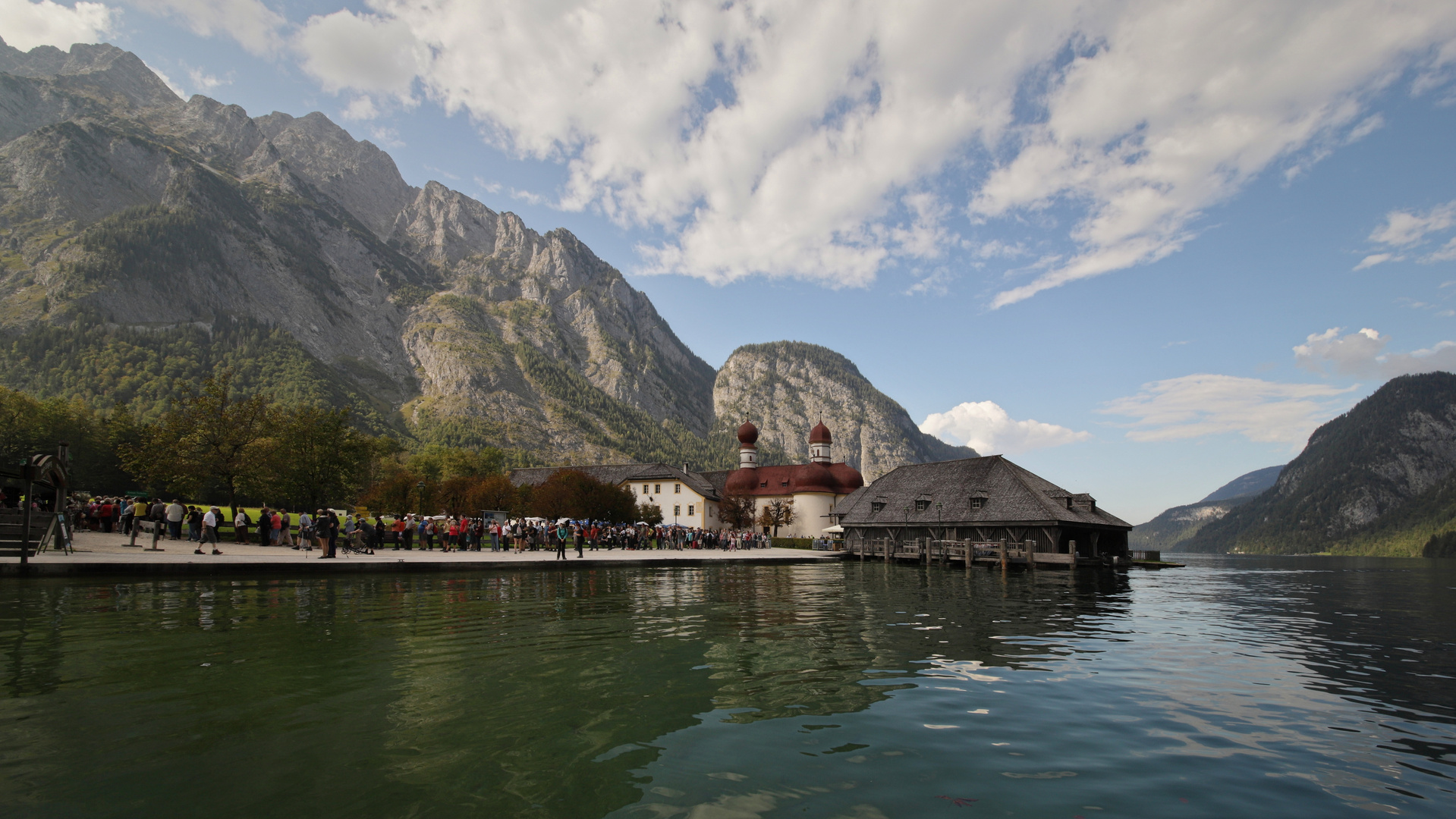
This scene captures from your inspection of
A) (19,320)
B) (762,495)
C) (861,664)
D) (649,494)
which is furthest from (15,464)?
(19,320)

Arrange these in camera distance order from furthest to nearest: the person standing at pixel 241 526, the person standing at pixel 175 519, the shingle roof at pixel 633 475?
the shingle roof at pixel 633 475 < the person standing at pixel 241 526 < the person standing at pixel 175 519

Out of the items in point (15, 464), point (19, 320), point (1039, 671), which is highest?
point (19, 320)

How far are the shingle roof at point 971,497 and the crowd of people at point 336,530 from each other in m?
19.7

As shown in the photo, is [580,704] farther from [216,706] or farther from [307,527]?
[307,527]

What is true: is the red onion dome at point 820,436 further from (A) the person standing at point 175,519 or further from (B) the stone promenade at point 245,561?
Answer: (A) the person standing at point 175,519

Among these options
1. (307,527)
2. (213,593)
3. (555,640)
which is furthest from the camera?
(307,527)

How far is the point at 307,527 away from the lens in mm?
34250

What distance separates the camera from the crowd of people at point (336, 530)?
105 feet

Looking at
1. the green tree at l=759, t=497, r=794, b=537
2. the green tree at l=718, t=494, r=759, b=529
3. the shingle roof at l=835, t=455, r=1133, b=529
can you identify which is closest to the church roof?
the green tree at l=759, t=497, r=794, b=537

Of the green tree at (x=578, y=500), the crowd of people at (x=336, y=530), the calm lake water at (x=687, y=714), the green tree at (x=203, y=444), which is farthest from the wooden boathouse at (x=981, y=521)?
the green tree at (x=203, y=444)

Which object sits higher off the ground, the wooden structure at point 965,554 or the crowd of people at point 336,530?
the crowd of people at point 336,530

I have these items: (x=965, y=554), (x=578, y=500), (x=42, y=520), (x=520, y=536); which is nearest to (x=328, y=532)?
(x=42, y=520)

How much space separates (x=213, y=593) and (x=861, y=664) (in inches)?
733

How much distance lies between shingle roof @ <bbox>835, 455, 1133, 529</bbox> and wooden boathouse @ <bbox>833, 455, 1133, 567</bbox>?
8 cm
